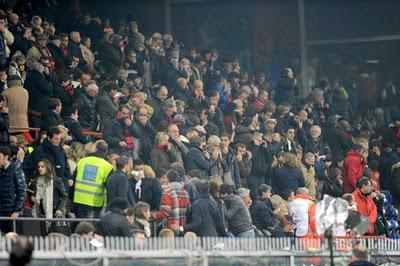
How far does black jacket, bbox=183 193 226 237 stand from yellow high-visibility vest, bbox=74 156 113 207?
4.33ft

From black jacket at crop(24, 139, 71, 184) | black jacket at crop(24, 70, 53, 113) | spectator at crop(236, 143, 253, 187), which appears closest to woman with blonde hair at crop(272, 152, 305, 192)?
spectator at crop(236, 143, 253, 187)

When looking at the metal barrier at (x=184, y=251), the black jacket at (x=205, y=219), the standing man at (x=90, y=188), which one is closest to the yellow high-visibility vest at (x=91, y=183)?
the standing man at (x=90, y=188)

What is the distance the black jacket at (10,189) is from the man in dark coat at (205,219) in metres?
2.38

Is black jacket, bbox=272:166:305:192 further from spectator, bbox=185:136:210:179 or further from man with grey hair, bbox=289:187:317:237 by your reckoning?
man with grey hair, bbox=289:187:317:237

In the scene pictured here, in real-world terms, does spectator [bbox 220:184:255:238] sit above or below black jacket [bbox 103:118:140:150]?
below

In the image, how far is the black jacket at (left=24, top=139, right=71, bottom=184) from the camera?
82.8 feet

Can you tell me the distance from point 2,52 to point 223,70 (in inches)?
416

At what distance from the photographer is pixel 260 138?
31625mm

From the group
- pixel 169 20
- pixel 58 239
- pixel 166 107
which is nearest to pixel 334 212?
pixel 58 239

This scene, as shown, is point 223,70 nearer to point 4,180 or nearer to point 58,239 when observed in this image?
point 4,180

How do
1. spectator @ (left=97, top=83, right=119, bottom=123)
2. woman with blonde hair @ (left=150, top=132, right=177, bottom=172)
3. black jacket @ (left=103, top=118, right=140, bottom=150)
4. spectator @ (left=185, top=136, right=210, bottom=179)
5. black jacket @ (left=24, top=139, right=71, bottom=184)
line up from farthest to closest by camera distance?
1. spectator @ (left=97, top=83, right=119, bottom=123)
2. spectator @ (left=185, top=136, right=210, bottom=179)
3. black jacket @ (left=103, top=118, right=140, bottom=150)
4. woman with blonde hair @ (left=150, top=132, right=177, bottom=172)
5. black jacket @ (left=24, top=139, right=71, bottom=184)

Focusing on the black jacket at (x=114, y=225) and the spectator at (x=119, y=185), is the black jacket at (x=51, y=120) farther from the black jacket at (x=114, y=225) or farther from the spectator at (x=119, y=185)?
the black jacket at (x=114, y=225)

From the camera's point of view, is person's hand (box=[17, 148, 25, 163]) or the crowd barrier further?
person's hand (box=[17, 148, 25, 163])

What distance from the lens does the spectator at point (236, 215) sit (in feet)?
85.8
